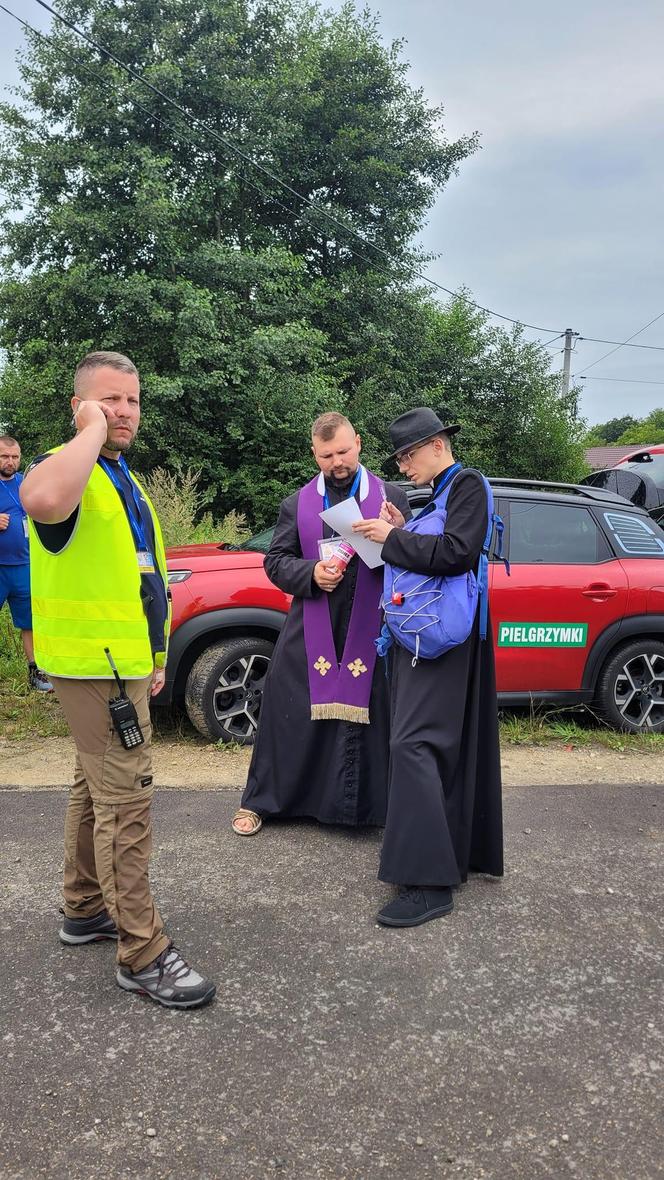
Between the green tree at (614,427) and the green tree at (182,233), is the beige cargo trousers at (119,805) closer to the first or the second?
the green tree at (182,233)

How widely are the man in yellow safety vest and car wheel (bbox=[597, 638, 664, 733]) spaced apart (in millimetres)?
3769

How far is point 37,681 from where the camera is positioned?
6242 millimetres

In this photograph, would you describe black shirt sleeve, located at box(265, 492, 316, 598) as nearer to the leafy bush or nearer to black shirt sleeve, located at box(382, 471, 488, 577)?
black shirt sleeve, located at box(382, 471, 488, 577)

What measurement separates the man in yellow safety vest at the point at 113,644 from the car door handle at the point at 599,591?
354 cm

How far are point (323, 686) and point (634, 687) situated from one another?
279 centimetres

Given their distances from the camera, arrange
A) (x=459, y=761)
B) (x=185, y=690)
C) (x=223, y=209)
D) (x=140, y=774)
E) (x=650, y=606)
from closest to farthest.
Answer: (x=140, y=774) → (x=459, y=761) → (x=185, y=690) → (x=650, y=606) → (x=223, y=209)

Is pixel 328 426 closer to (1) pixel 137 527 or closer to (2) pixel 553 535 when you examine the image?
(1) pixel 137 527

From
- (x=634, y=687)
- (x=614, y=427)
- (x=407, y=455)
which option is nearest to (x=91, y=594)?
(x=407, y=455)

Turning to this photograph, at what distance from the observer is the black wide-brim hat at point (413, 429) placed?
3170 millimetres

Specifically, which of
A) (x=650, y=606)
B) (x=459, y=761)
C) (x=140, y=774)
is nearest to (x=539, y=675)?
(x=650, y=606)

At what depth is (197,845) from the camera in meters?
3.81

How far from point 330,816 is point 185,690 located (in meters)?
1.61

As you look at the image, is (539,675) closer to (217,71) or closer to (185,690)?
(185,690)

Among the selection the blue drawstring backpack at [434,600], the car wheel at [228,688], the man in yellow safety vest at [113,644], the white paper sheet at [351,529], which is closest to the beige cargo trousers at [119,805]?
Result: the man in yellow safety vest at [113,644]
